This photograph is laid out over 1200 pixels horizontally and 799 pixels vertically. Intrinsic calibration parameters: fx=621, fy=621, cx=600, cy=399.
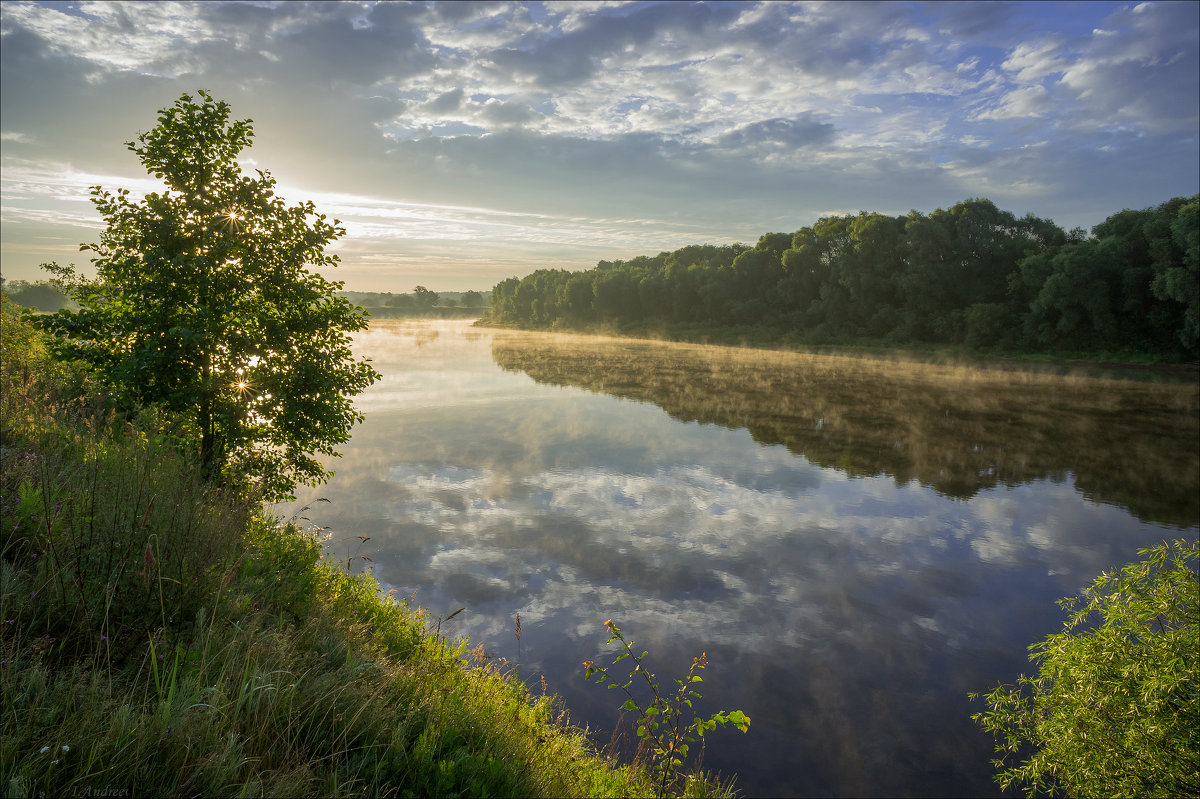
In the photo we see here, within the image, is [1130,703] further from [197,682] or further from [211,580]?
[211,580]

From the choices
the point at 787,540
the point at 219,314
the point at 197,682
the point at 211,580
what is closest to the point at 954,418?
the point at 787,540

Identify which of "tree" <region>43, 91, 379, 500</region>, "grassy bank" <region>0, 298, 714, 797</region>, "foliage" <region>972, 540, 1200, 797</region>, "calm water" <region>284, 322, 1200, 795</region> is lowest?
"calm water" <region>284, 322, 1200, 795</region>

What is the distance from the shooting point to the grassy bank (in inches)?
152

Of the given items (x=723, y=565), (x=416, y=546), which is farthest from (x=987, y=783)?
(x=416, y=546)

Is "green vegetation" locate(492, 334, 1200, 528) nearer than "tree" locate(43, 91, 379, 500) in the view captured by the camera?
No

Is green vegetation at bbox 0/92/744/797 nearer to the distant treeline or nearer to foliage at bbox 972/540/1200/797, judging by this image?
foliage at bbox 972/540/1200/797

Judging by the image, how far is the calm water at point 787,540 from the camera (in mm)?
10469

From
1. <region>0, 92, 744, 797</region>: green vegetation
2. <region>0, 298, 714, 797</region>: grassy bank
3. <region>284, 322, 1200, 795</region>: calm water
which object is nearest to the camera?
<region>0, 298, 714, 797</region>: grassy bank

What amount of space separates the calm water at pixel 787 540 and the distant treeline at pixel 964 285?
26.6 m

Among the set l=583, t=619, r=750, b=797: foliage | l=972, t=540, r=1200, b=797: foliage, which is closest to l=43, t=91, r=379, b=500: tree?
l=583, t=619, r=750, b=797: foliage

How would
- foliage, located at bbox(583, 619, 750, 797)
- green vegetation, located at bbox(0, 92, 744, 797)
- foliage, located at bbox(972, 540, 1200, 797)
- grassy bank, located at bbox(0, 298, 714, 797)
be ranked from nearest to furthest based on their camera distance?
grassy bank, located at bbox(0, 298, 714, 797), green vegetation, located at bbox(0, 92, 744, 797), foliage, located at bbox(583, 619, 750, 797), foliage, located at bbox(972, 540, 1200, 797)

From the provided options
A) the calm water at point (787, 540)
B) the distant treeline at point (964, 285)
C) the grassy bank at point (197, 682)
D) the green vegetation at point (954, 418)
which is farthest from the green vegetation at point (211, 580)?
the distant treeline at point (964, 285)

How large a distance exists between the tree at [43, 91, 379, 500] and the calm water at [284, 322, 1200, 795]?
14.5ft

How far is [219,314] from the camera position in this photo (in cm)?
1275
